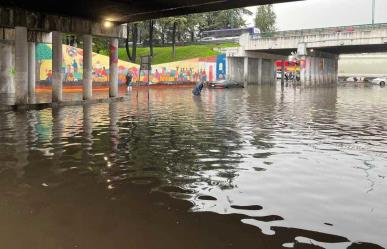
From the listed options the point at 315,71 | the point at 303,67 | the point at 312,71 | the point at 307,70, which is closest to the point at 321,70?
the point at 315,71

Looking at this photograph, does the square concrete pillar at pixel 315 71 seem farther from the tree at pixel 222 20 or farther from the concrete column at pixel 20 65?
the concrete column at pixel 20 65

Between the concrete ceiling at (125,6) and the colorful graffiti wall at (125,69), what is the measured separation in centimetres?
1101

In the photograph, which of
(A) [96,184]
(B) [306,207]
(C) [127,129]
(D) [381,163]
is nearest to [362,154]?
(D) [381,163]

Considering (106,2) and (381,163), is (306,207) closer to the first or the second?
(381,163)

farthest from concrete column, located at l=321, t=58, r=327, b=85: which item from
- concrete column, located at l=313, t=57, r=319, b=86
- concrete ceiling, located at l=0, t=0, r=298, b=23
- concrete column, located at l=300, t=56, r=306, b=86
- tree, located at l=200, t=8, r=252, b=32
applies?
concrete ceiling, located at l=0, t=0, r=298, b=23

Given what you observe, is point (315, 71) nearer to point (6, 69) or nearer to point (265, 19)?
point (265, 19)

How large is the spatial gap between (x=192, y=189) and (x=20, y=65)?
20889mm

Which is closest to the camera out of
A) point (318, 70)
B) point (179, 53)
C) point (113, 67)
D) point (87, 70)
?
point (87, 70)

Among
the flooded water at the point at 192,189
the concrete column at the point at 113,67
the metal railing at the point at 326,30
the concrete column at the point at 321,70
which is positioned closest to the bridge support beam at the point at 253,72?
the metal railing at the point at 326,30

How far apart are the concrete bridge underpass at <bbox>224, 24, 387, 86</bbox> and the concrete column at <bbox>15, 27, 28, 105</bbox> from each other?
164 ft

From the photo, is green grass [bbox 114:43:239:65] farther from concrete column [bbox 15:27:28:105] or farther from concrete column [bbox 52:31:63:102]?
concrete column [bbox 15:27:28:105]

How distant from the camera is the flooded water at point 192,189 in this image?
19.7 feet

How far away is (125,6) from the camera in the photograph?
25.0m

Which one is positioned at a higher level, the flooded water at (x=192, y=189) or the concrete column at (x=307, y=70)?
the concrete column at (x=307, y=70)
